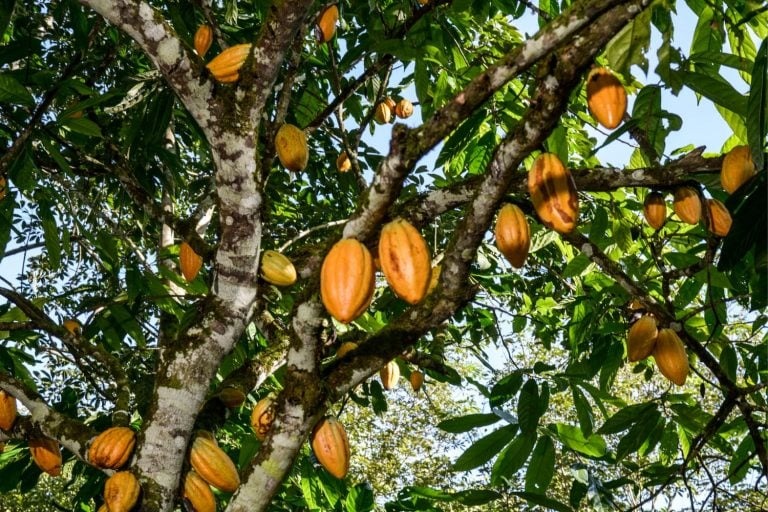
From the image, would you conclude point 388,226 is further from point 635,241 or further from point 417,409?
point 417,409

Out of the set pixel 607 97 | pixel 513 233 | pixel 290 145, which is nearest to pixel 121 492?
pixel 513 233

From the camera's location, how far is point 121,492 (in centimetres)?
147

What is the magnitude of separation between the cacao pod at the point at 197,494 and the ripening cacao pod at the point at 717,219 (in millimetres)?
1367

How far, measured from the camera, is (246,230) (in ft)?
5.50

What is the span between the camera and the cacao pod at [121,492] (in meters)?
1.45

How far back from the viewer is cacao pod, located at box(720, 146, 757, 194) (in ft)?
4.89

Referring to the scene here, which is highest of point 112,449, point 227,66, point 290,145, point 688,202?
point 290,145

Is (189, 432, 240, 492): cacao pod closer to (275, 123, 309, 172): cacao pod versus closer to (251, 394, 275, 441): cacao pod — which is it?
(251, 394, 275, 441): cacao pod

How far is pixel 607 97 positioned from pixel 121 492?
133 cm

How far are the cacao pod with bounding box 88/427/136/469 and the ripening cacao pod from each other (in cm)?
148

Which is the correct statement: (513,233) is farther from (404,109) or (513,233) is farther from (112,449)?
(404,109)

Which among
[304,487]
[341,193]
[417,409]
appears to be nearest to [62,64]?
[341,193]

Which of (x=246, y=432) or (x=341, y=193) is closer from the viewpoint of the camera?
(x=246, y=432)

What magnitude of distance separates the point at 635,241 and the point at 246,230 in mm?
1985
